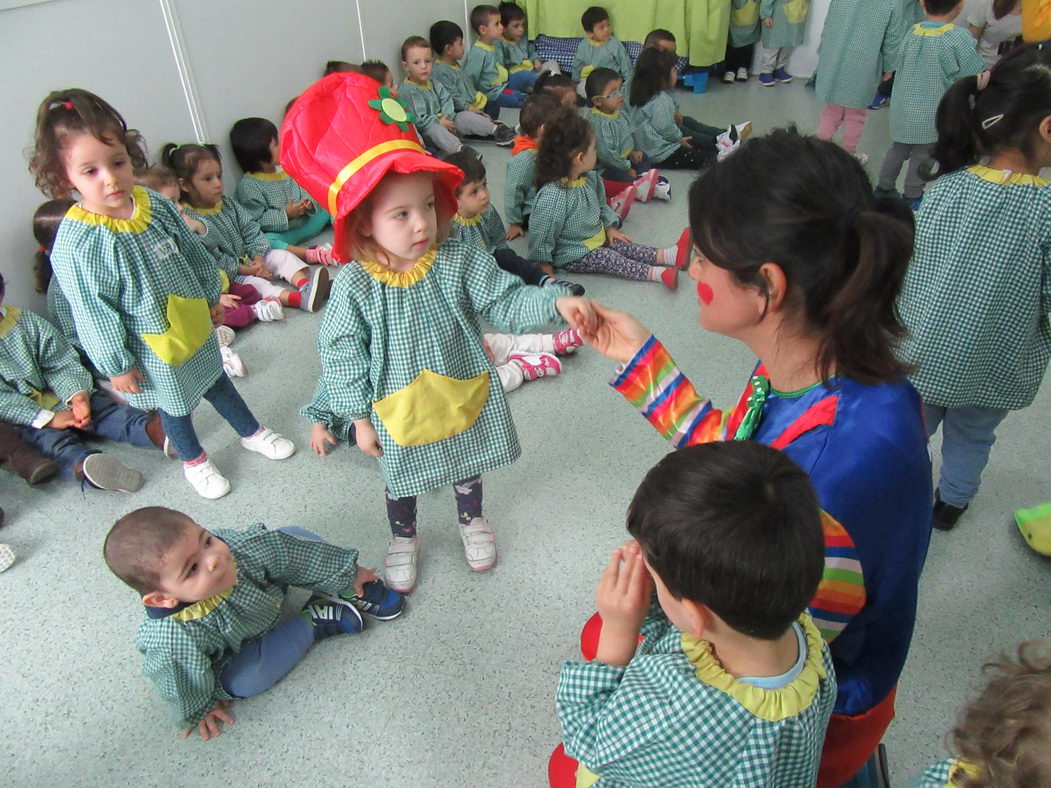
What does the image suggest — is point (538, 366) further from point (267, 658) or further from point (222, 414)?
point (267, 658)

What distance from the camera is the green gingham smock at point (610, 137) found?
3629mm

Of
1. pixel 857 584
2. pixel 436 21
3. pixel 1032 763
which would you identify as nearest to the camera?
pixel 1032 763

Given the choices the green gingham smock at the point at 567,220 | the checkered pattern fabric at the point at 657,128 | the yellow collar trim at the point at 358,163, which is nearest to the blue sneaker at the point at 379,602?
the yellow collar trim at the point at 358,163

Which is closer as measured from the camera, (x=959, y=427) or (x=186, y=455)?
(x=959, y=427)

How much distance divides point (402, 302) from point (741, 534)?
2.97 feet

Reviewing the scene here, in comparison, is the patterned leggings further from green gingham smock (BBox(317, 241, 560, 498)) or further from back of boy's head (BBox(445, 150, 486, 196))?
green gingham smock (BBox(317, 241, 560, 498))

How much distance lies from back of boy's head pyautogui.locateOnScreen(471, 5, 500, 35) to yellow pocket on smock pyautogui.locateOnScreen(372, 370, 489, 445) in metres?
4.10

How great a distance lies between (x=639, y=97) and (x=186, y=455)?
2989 millimetres

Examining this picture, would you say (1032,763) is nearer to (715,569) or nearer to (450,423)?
(715,569)

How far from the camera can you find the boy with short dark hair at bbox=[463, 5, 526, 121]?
15.7 ft

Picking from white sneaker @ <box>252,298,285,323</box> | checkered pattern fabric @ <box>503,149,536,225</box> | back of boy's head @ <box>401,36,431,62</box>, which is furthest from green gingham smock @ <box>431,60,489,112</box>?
white sneaker @ <box>252,298,285,323</box>

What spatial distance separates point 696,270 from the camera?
102cm

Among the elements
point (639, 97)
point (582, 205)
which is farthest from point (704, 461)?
point (639, 97)

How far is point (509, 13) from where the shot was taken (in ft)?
16.7
